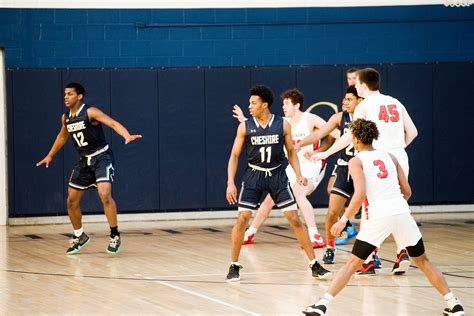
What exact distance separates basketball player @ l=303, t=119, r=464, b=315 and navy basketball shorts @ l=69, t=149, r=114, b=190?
5023 mm

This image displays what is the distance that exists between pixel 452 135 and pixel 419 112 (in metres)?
0.68

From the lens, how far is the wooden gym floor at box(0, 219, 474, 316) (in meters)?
9.27

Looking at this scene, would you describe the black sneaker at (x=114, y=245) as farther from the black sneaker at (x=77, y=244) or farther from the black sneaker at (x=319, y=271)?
the black sneaker at (x=319, y=271)

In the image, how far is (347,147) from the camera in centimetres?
1209

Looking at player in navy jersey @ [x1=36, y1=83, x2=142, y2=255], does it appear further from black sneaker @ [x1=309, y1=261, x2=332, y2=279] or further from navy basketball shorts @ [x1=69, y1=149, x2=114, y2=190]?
black sneaker @ [x1=309, y1=261, x2=332, y2=279]

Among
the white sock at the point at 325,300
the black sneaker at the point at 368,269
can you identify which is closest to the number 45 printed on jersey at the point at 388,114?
the black sneaker at the point at 368,269

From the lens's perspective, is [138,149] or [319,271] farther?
[138,149]

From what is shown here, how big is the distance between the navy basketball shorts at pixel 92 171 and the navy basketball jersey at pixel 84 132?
0.37 feet

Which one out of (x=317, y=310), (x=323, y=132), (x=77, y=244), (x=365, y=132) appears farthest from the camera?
(x=77, y=244)

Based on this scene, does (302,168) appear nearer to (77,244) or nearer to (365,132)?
(77,244)

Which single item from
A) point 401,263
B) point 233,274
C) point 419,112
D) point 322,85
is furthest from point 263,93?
point 419,112

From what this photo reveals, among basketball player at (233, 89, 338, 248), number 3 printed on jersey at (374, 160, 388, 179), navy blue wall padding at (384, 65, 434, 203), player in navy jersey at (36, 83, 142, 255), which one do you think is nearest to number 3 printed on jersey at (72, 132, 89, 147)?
player in navy jersey at (36, 83, 142, 255)

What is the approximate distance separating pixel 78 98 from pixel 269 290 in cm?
419

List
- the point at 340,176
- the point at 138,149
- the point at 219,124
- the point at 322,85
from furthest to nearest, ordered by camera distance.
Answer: the point at 322,85, the point at 219,124, the point at 138,149, the point at 340,176
